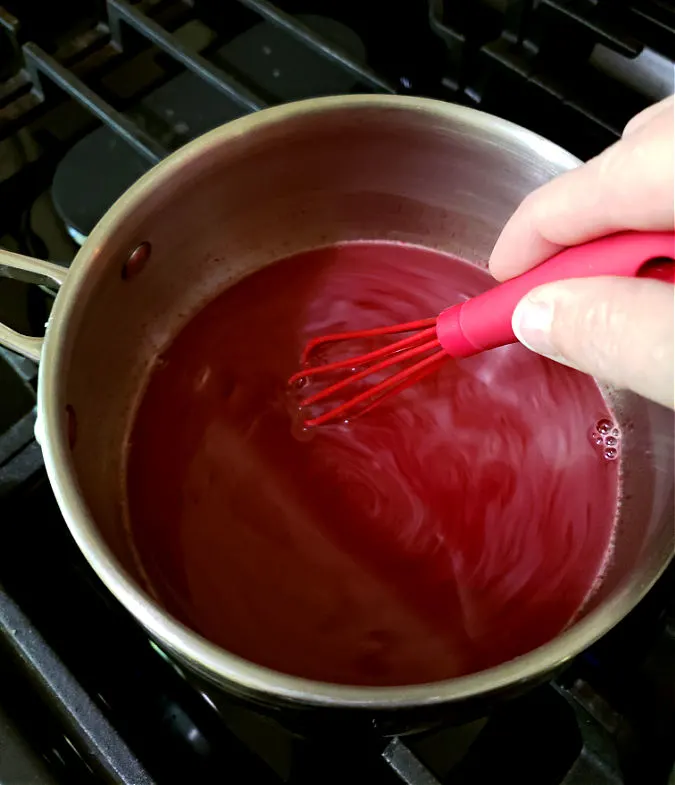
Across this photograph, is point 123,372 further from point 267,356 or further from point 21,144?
point 21,144

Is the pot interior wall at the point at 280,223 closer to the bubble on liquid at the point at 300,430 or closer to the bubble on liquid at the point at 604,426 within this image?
the bubble on liquid at the point at 604,426

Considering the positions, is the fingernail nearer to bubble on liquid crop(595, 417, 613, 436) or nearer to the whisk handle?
the whisk handle

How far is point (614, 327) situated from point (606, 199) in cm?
10

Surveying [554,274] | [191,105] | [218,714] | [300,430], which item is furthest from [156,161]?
[218,714]

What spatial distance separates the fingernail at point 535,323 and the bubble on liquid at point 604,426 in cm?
30

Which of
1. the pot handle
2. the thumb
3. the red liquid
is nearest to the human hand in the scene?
the thumb

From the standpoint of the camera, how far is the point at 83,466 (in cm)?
73

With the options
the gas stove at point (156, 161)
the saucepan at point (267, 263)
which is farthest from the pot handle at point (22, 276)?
the gas stove at point (156, 161)

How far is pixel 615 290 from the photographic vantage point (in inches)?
19.0

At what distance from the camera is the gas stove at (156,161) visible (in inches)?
24.7

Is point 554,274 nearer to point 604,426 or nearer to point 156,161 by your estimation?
point 604,426

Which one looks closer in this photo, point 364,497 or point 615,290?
point 615,290

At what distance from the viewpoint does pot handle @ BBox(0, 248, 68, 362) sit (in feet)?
2.06

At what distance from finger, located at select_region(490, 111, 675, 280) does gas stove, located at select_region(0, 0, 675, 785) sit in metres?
0.24
